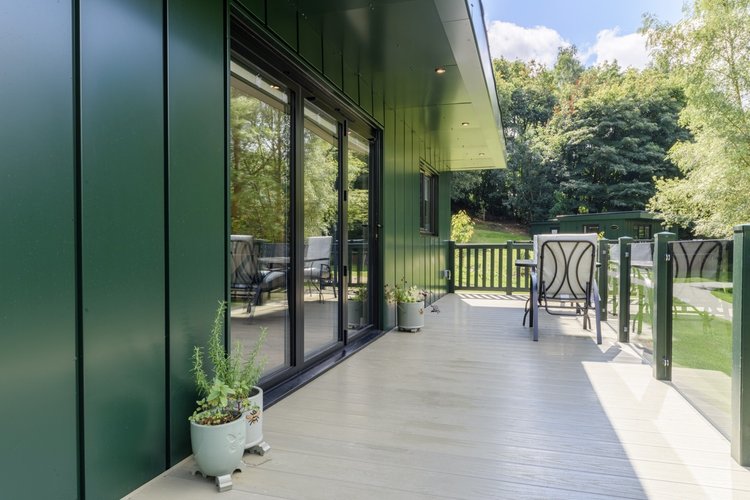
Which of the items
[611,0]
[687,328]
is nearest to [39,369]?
[687,328]

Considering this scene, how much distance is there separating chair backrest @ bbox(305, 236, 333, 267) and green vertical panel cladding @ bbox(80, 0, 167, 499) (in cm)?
166

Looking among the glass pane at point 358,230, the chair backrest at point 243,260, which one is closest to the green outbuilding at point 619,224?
the glass pane at point 358,230

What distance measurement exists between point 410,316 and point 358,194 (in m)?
1.49

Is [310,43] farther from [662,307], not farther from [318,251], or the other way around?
[662,307]

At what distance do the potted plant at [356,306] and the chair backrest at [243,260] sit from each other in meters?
1.66

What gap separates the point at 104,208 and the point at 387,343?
3.28 m

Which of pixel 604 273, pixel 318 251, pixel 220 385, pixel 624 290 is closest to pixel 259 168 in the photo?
pixel 318 251

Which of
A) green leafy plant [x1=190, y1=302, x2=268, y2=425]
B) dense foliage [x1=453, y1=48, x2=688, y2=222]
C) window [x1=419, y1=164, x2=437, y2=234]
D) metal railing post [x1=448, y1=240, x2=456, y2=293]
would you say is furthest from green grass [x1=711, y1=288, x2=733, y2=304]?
dense foliage [x1=453, y1=48, x2=688, y2=222]

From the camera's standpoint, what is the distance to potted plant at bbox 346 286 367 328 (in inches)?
178

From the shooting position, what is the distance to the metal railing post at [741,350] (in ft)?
6.61

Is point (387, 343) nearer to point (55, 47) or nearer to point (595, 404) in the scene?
point (595, 404)

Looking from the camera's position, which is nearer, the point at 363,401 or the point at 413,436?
the point at 413,436

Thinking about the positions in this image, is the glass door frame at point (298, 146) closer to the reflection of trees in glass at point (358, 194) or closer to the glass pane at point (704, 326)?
the reflection of trees in glass at point (358, 194)

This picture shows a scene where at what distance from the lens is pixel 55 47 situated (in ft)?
4.86
